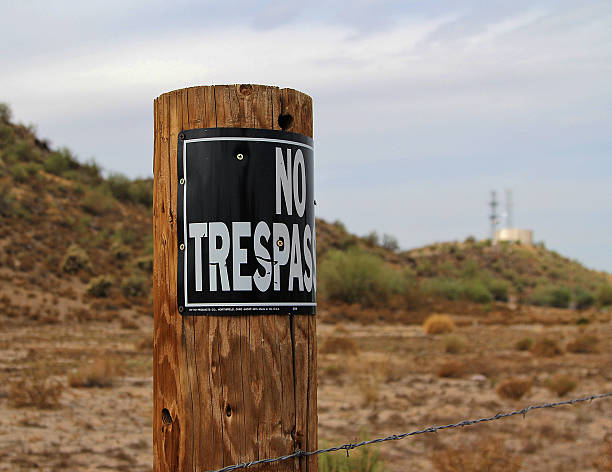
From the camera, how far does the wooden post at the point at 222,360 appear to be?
7.50 ft

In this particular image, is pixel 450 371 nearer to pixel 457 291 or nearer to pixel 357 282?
pixel 357 282

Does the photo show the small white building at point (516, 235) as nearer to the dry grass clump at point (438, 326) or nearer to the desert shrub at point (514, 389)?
the dry grass clump at point (438, 326)

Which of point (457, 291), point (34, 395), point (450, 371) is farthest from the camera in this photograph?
point (457, 291)

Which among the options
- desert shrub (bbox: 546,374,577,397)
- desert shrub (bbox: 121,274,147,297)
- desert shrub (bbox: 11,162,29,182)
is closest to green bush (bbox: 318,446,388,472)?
desert shrub (bbox: 546,374,577,397)

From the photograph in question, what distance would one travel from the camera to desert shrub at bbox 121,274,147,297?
3806cm

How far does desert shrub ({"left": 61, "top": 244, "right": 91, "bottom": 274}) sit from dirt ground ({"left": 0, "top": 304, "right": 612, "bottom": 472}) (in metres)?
14.0

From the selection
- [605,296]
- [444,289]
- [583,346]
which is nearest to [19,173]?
[444,289]

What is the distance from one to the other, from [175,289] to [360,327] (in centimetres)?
3346

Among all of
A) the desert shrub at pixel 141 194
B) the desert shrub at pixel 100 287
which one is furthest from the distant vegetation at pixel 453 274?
the desert shrub at pixel 141 194

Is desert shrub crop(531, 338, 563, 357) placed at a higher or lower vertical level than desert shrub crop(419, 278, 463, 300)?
lower

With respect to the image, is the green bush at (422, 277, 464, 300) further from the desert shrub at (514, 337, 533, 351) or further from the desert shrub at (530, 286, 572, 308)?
the desert shrub at (514, 337, 533, 351)

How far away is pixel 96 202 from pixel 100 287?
15.9 metres

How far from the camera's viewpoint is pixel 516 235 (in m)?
101

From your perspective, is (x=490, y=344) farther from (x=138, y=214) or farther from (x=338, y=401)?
(x=138, y=214)
